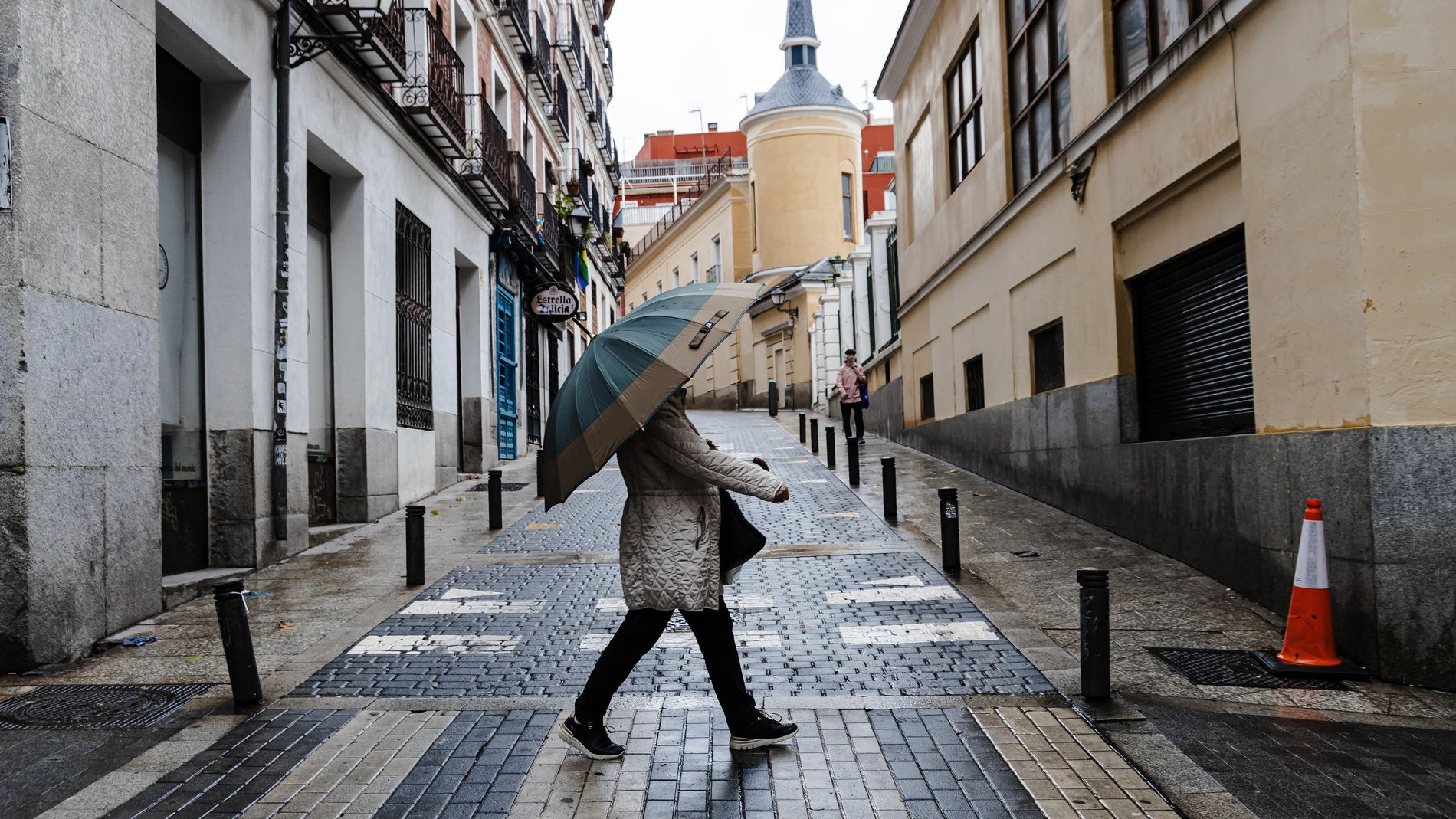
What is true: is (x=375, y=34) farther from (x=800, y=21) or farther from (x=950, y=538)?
(x=800, y=21)

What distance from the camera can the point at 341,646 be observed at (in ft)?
→ 21.5

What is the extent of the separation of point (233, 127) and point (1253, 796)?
29.3ft

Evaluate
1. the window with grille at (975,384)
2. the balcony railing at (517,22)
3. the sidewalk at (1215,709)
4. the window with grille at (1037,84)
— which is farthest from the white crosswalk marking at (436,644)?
the balcony railing at (517,22)

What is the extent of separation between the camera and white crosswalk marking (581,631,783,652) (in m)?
6.50

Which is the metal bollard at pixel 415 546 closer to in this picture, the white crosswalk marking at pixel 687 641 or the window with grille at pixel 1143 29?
the white crosswalk marking at pixel 687 641

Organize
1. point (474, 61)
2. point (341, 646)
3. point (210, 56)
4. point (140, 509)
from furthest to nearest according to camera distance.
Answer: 1. point (474, 61)
2. point (210, 56)
3. point (140, 509)
4. point (341, 646)

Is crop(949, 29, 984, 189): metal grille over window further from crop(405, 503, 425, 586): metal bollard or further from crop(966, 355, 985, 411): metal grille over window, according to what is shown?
crop(405, 503, 425, 586): metal bollard

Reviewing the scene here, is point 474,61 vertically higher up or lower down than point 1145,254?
higher up

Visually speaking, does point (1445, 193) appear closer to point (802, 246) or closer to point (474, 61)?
point (474, 61)

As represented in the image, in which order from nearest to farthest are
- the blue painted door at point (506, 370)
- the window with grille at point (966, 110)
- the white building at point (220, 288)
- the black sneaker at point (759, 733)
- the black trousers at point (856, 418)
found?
the black sneaker at point (759, 733)
the white building at point (220, 288)
the window with grille at point (966, 110)
the black trousers at point (856, 418)
the blue painted door at point (506, 370)

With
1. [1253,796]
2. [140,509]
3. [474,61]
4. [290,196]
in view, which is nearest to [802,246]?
[474,61]

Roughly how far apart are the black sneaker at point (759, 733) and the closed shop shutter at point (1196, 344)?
4.49m

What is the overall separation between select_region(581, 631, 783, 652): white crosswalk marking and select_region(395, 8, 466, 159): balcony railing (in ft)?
27.4

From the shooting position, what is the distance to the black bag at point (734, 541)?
458 centimetres
